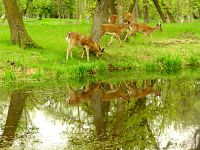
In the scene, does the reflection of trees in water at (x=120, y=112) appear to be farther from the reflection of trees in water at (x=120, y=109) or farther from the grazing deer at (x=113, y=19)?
the grazing deer at (x=113, y=19)

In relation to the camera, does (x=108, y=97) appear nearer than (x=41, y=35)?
Yes

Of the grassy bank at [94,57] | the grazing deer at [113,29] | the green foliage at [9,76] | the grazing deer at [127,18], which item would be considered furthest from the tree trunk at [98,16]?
the green foliage at [9,76]

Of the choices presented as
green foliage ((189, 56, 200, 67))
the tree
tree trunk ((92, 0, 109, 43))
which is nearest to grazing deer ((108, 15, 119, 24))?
tree trunk ((92, 0, 109, 43))

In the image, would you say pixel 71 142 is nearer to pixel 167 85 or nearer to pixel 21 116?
pixel 21 116

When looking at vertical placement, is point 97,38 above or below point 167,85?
above

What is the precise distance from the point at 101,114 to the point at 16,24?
39.5ft

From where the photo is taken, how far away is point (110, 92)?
1853cm

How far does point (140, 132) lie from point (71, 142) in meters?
2.10

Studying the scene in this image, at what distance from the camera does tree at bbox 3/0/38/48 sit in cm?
2502

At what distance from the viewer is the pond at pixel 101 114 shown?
38.2 feet

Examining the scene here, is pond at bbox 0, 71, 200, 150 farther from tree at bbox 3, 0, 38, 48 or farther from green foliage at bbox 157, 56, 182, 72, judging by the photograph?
tree at bbox 3, 0, 38, 48

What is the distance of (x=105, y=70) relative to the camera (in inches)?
931

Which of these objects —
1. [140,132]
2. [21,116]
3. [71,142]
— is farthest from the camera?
[21,116]

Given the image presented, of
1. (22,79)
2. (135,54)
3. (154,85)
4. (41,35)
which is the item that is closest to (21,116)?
(22,79)
